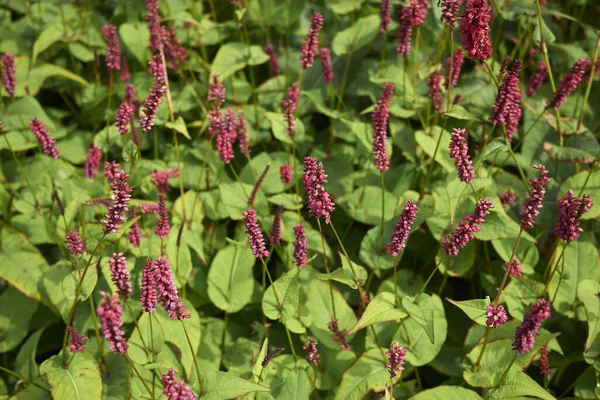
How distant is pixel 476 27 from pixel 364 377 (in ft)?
5.62

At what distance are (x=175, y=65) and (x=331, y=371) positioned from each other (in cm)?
231

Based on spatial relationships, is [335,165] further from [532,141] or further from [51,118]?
[51,118]

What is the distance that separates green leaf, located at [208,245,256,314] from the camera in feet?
10.0

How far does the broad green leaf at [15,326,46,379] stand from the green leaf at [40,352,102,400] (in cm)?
33

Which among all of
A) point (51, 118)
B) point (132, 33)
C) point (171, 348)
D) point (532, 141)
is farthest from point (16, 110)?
point (532, 141)

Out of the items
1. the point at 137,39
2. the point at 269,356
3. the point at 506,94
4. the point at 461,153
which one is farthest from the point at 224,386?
the point at 137,39

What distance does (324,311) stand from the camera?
300 centimetres

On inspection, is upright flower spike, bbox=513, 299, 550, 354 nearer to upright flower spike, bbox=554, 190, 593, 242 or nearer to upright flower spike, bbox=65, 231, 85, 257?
upright flower spike, bbox=554, 190, 593, 242

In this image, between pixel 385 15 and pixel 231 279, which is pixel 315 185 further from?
pixel 385 15

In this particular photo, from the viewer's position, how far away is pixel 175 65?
3.86 metres

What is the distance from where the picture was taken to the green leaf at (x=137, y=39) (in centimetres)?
415

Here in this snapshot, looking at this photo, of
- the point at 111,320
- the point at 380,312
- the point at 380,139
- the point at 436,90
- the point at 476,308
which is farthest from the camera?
the point at 436,90

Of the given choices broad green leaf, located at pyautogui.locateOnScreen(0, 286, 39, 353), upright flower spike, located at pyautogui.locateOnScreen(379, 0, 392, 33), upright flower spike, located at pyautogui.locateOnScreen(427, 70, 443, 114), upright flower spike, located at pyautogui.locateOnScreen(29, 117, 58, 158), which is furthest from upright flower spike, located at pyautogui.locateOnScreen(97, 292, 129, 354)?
upright flower spike, located at pyautogui.locateOnScreen(379, 0, 392, 33)

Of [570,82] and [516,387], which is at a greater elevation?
[570,82]
